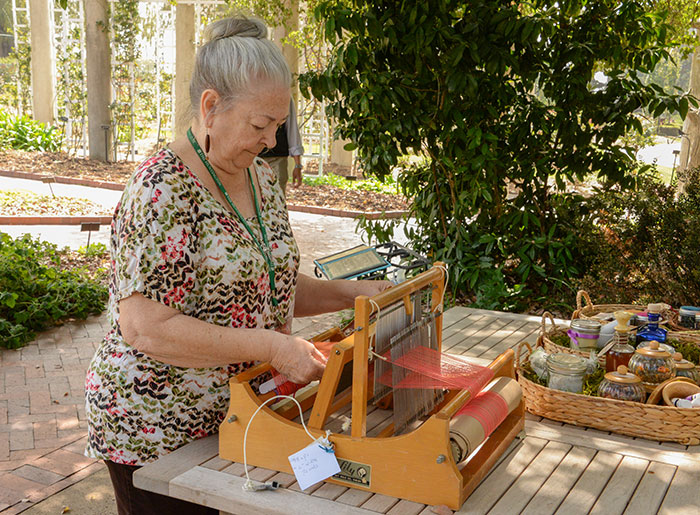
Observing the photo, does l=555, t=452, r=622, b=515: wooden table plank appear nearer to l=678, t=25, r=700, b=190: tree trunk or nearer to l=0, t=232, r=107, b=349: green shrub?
l=0, t=232, r=107, b=349: green shrub

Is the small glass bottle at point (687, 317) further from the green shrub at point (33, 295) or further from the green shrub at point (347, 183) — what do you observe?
the green shrub at point (347, 183)

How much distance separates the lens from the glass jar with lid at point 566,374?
216 centimetres

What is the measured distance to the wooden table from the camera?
1.58 meters

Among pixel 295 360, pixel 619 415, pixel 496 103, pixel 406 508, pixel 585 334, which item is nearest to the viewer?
pixel 406 508

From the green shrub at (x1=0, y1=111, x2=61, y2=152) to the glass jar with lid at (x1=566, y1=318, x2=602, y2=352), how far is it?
1636 cm

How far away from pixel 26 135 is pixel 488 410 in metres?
17.3

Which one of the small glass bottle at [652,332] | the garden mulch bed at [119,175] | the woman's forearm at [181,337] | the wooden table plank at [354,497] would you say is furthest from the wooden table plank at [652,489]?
the garden mulch bed at [119,175]

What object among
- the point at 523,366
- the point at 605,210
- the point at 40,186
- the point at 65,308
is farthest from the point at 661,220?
the point at 40,186

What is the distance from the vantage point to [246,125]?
1.73 meters

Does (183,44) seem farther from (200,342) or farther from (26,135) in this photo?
(200,342)

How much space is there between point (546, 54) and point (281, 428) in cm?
450

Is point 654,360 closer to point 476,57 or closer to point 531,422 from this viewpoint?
point 531,422

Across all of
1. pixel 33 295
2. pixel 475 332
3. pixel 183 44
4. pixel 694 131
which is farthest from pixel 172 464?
pixel 183 44

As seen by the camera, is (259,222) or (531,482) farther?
(259,222)
